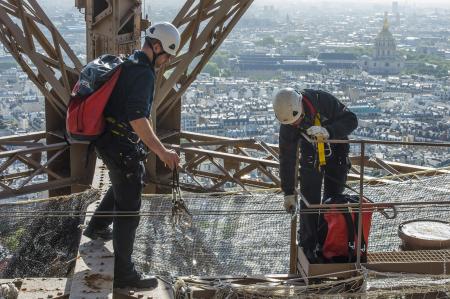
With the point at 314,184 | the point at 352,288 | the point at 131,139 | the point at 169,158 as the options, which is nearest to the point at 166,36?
the point at 131,139

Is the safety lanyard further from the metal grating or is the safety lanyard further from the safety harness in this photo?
the metal grating

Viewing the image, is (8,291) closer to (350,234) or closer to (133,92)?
(133,92)

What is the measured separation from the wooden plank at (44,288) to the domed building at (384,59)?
49463mm

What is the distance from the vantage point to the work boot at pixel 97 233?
7.54 metres

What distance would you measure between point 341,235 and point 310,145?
94 cm

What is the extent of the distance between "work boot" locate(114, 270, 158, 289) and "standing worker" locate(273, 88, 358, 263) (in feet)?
4.47

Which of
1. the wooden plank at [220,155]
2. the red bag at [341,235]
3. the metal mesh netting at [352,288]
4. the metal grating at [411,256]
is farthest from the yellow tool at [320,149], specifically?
the wooden plank at [220,155]

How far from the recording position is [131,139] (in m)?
6.68

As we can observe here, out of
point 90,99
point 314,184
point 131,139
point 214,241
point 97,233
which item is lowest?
point 214,241

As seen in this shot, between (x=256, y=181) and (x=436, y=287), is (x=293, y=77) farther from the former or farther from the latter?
(x=436, y=287)

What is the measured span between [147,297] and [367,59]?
181ft

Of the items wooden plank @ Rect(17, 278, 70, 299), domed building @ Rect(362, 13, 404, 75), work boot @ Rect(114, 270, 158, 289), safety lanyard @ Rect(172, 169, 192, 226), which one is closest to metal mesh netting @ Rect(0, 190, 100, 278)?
wooden plank @ Rect(17, 278, 70, 299)

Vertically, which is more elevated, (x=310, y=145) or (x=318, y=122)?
(x=318, y=122)

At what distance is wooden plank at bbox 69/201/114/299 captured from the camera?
6574 millimetres
